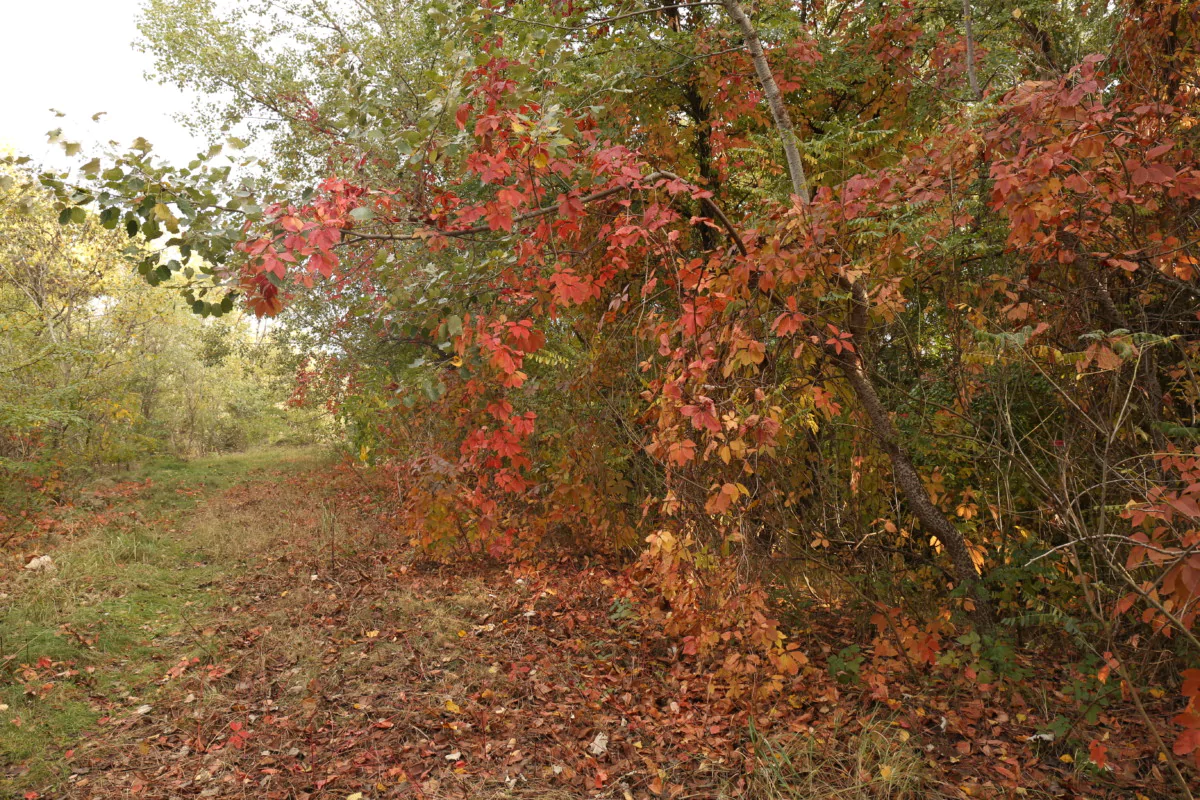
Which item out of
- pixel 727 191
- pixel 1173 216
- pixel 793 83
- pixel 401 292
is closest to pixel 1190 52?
pixel 1173 216

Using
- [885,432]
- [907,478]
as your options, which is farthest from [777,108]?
[907,478]

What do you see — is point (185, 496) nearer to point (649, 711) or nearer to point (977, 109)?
point (649, 711)

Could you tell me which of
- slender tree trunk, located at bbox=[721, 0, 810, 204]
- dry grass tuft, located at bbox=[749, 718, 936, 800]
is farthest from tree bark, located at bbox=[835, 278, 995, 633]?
dry grass tuft, located at bbox=[749, 718, 936, 800]

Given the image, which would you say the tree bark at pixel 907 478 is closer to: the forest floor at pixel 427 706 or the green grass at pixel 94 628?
the forest floor at pixel 427 706

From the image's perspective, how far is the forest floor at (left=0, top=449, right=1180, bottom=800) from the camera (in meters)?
3.19

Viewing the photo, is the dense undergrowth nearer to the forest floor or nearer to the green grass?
the forest floor

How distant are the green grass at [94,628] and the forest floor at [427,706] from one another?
0.02m

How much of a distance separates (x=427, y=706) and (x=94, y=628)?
289 cm

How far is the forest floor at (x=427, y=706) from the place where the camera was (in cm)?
319

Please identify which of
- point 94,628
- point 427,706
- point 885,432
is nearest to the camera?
point 885,432

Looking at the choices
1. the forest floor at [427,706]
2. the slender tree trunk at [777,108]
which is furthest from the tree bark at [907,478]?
the slender tree trunk at [777,108]

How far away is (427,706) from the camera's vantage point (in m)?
3.92

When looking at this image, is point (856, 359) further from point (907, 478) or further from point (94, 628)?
point (94, 628)

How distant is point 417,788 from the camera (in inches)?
127
